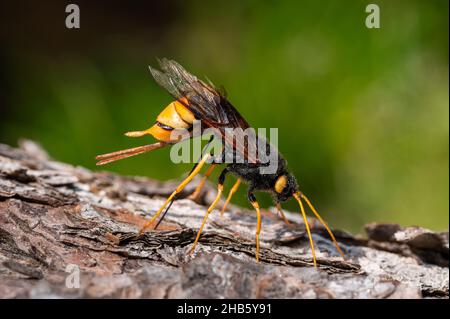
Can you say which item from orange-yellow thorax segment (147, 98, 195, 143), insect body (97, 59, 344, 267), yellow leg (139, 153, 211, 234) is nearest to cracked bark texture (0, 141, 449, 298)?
yellow leg (139, 153, 211, 234)

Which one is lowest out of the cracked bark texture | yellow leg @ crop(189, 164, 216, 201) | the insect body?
the cracked bark texture

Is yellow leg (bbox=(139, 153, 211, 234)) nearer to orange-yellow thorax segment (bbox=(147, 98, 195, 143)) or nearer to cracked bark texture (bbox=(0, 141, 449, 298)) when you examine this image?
cracked bark texture (bbox=(0, 141, 449, 298))

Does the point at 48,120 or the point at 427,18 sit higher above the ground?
the point at 427,18

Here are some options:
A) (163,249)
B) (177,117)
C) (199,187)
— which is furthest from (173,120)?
(163,249)

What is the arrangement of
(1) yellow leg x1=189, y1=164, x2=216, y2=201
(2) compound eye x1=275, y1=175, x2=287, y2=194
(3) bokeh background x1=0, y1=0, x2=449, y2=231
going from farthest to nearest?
1. (3) bokeh background x1=0, y1=0, x2=449, y2=231
2. (1) yellow leg x1=189, y1=164, x2=216, y2=201
3. (2) compound eye x1=275, y1=175, x2=287, y2=194

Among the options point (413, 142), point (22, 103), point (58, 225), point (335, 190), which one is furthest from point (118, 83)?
Result: point (58, 225)
